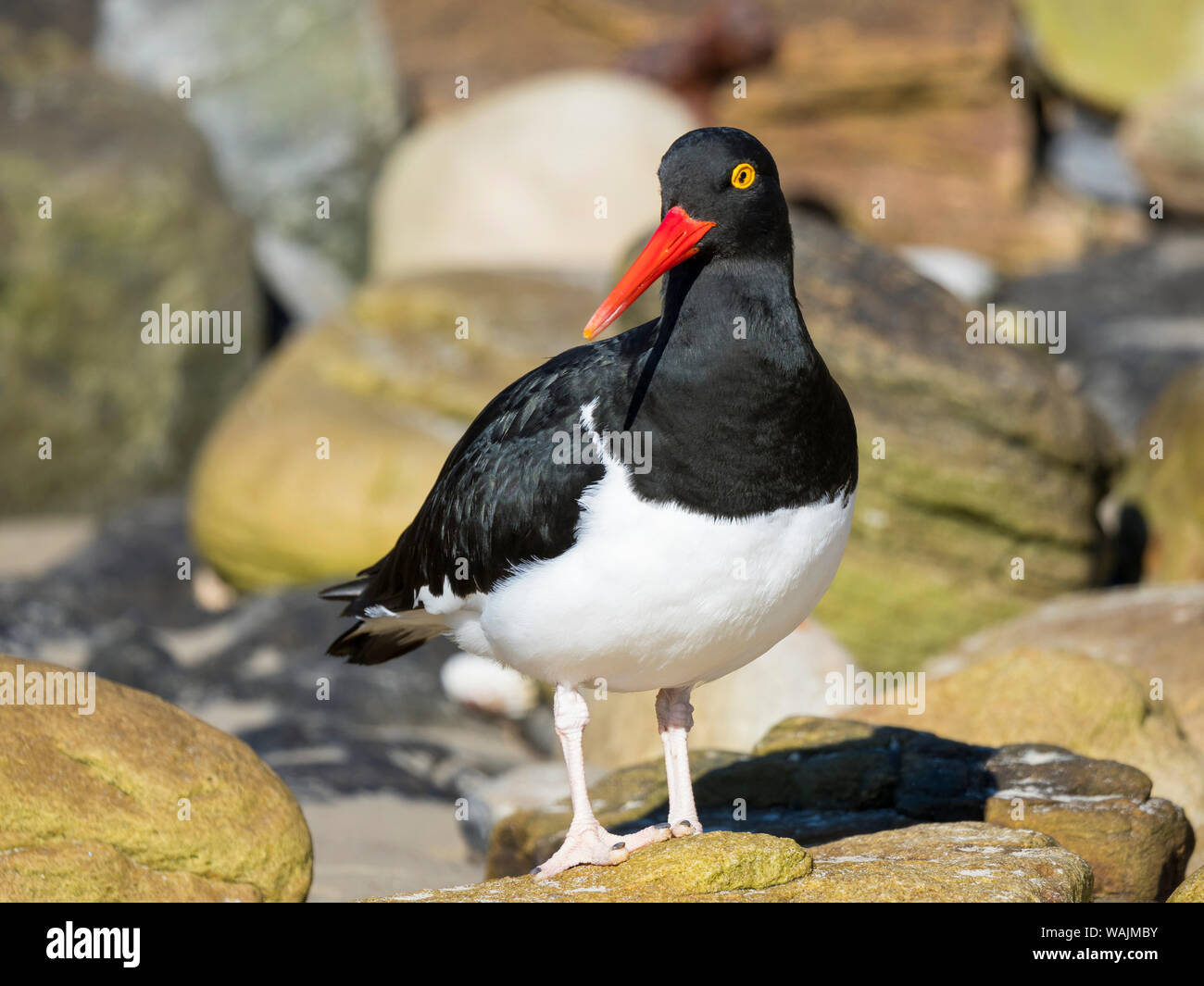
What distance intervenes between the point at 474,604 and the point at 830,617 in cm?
517

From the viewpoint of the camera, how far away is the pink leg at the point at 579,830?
5.41 m

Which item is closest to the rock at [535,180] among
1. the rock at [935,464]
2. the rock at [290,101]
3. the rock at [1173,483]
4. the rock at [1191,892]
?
the rock at [290,101]

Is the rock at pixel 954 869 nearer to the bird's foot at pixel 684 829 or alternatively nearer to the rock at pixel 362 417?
the bird's foot at pixel 684 829

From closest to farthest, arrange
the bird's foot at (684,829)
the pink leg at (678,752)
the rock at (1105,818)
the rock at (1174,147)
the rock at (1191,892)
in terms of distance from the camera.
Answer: the rock at (1191,892)
the bird's foot at (684,829)
the pink leg at (678,752)
the rock at (1105,818)
the rock at (1174,147)

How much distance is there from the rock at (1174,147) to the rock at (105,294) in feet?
35.5

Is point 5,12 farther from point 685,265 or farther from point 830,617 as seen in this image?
point 685,265

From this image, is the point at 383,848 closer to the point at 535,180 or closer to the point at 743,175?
the point at 743,175

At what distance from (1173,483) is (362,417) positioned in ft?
20.4

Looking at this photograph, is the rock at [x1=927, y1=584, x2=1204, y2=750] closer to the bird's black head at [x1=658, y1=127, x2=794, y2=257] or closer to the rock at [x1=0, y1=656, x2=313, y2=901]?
the bird's black head at [x1=658, y1=127, x2=794, y2=257]

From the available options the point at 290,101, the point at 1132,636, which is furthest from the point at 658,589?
the point at 290,101

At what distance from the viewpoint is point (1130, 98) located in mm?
20656

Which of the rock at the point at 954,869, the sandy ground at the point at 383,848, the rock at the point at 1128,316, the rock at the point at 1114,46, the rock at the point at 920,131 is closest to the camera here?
the rock at the point at 954,869

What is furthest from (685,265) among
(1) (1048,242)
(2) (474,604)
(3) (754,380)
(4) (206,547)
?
(1) (1048,242)

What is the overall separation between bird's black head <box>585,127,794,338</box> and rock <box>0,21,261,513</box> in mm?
10920
